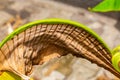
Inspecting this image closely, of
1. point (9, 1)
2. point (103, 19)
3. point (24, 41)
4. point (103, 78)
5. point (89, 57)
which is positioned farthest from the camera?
point (9, 1)

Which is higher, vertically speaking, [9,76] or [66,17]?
[66,17]

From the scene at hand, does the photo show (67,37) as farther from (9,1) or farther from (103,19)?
(9,1)

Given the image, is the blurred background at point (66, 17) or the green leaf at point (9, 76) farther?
the blurred background at point (66, 17)

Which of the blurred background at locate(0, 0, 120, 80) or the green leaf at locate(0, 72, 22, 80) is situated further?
the blurred background at locate(0, 0, 120, 80)

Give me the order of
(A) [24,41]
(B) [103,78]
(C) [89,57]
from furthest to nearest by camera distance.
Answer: (B) [103,78]
(C) [89,57]
(A) [24,41]

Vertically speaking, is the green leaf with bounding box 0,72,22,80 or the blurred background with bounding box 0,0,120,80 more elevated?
the blurred background with bounding box 0,0,120,80

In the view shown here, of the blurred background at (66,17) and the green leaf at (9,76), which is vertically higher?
the blurred background at (66,17)

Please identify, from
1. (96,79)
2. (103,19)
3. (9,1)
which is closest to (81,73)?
(96,79)

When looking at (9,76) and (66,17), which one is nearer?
(9,76)
